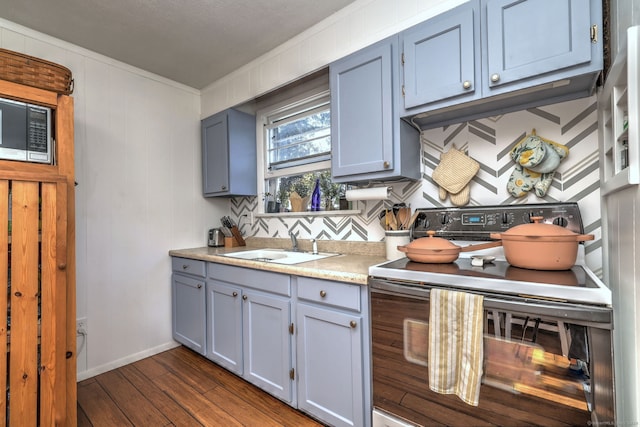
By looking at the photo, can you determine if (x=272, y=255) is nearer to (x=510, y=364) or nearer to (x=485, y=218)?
(x=485, y=218)

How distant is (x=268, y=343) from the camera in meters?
1.85

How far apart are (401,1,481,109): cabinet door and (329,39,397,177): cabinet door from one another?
0.41 ft

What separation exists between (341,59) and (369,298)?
1.43m

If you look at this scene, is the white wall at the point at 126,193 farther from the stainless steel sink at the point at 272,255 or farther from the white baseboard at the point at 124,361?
the stainless steel sink at the point at 272,255

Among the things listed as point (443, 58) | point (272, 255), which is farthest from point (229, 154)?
point (443, 58)

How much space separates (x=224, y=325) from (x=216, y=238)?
37.3 inches

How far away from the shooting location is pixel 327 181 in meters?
2.46

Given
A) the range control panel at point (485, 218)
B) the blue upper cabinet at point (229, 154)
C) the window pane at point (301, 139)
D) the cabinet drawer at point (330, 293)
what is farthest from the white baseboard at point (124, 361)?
the range control panel at point (485, 218)

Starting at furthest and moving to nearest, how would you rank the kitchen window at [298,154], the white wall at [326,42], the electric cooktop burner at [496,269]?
the kitchen window at [298,154] → the white wall at [326,42] → the electric cooktop burner at [496,269]

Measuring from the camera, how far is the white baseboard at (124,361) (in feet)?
7.23

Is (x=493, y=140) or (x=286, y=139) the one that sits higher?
(x=286, y=139)

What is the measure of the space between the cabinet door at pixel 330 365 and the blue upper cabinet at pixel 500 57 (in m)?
1.16

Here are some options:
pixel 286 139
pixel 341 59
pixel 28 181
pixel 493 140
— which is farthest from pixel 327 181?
pixel 28 181

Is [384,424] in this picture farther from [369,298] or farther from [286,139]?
Result: [286,139]
